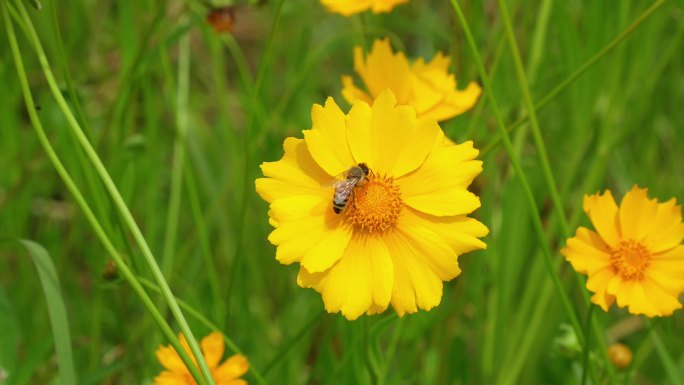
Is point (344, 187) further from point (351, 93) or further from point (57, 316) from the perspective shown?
point (57, 316)

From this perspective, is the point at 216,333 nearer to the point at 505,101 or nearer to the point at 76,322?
the point at 76,322

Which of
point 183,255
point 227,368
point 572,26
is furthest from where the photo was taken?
point 183,255

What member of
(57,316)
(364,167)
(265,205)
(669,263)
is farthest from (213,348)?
(265,205)

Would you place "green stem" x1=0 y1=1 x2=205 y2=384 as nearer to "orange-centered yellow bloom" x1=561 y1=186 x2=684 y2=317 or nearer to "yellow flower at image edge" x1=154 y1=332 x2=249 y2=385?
"yellow flower at image edge" x1=154 y1=332 x2=249 y2=385

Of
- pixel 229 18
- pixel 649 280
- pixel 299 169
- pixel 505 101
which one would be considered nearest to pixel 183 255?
pixel 229 18

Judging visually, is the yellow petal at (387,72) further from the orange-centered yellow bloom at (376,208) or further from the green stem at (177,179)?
the green stem at (177,179)

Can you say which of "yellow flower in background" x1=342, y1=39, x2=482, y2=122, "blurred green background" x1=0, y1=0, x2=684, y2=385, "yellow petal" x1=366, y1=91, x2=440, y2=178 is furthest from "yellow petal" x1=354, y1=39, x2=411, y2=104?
"yellow petal" x1=366, y1=91, x2=440, y2=178

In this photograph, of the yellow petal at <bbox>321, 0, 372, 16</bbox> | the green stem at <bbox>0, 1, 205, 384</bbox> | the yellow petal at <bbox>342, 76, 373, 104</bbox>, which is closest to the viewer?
the green stem at <bbox>0, 1, 205, 384</bbox>

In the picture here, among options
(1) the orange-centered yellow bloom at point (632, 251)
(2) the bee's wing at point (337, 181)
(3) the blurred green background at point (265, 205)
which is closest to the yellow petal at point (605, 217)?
(1) the orange-centered yellow bloom at point (632, 251)
